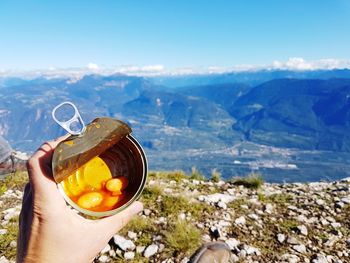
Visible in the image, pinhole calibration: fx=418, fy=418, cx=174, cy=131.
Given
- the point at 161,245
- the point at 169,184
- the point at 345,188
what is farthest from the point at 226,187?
the point at 161,245

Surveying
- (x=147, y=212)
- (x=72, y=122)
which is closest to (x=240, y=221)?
(x=147, y=212)

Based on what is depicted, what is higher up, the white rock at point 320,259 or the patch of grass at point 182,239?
the patch of grass at point 182,239

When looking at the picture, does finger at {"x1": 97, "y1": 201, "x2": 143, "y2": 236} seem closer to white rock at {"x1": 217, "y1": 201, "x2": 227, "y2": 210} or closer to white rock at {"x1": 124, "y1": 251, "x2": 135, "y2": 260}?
white rock at {"x1": 124, "y1": 251, "x2": 135, "y2": 260}

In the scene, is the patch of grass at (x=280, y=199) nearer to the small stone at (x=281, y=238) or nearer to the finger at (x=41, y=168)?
the small stone at (x=281, y=238)

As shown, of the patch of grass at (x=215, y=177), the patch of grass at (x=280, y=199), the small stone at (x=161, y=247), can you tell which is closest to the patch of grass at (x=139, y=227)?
the small stone at (x=161, y=247)

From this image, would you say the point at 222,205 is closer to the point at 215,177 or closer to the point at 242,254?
the point at 242,254

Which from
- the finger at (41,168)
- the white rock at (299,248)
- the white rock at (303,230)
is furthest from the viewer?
the white rock at (303,230)
